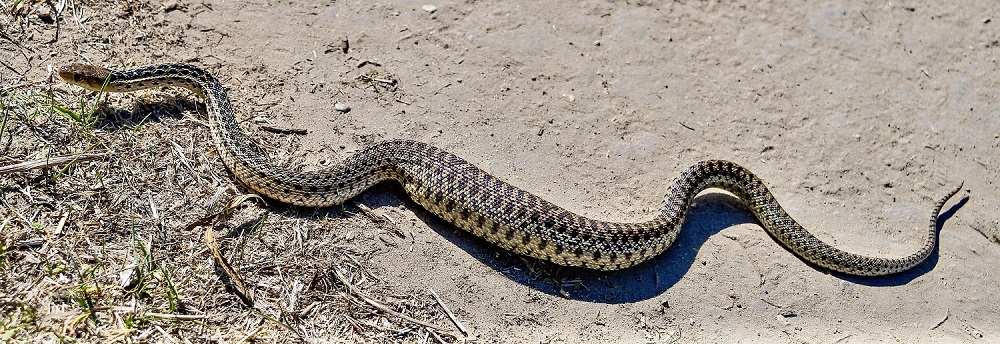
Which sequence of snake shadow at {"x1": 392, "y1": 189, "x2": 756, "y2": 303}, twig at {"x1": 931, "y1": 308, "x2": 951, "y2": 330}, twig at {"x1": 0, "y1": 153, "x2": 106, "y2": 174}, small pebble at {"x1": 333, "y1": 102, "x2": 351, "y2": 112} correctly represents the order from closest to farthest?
twig at {"x1": 0, "y1": 153, "x2": 106, "y2": 174} → snake shadow at {"x1": 392, "y1": 189, "x2": 756, "y2": 303} → twig at {"x1": 931, "y1": 308, "x2": 951, "y2": 330} → small pebble at {"x1": 333, "y1": 102, "x2": 351, "y2": 112}

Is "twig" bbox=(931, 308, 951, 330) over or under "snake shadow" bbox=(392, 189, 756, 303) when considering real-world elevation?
under

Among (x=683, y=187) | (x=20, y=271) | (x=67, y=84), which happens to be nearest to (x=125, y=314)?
(x=20, y=271)

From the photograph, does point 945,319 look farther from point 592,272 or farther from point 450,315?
point 450,315

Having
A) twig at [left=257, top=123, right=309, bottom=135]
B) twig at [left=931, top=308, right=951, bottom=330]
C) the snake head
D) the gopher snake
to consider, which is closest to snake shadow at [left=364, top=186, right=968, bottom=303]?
the gopher snake

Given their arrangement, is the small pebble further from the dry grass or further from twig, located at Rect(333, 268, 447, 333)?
twig, located at Rect(333, 268, 447, 333)

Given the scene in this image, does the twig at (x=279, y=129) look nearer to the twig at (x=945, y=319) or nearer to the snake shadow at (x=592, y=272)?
the snake shadow at (x=592, y=272)

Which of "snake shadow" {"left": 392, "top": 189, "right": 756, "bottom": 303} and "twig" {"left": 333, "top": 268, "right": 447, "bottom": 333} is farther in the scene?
"snake shadow" {"left": 392, "top": 189, "right": 756, "bottom": 303}

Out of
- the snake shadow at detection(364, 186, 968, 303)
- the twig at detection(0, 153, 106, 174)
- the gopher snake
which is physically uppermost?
the twig at detection(0, 153, 106, 174)

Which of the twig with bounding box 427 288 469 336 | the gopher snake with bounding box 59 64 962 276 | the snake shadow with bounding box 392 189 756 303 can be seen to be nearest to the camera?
the twig with bounding box 427 288 469 336

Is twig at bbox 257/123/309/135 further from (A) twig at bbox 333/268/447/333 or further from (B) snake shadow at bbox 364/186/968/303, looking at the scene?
(A) twig at bbox 333/268/447/333
